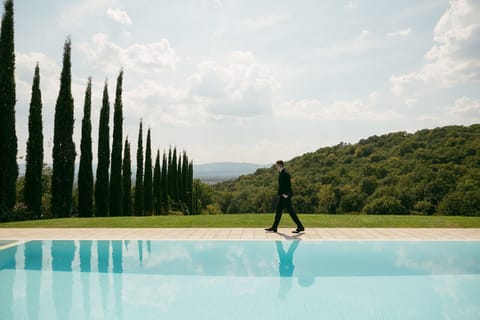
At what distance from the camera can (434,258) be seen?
7.25 metres

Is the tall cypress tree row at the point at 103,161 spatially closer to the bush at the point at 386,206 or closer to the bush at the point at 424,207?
the bush at the point at 386,206

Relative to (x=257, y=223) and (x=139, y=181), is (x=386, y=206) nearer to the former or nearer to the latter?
(x=139, y=181)

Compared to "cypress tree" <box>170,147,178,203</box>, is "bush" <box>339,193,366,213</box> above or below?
below

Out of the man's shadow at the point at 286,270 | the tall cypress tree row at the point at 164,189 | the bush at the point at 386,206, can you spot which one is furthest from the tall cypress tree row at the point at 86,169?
the bush at the point at 386,206

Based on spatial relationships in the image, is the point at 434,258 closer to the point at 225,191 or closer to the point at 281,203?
the point at 281,203

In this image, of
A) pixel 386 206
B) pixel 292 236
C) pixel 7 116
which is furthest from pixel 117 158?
pixel 386 206

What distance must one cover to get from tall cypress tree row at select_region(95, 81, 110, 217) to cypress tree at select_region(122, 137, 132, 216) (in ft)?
9.89

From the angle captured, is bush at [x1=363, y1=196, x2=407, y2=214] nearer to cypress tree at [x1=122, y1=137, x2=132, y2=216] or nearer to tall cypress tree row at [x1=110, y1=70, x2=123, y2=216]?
cypress tree at [x1=122, y1=137, x2=132, y2=216]

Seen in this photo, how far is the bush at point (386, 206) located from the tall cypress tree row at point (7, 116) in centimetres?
3005

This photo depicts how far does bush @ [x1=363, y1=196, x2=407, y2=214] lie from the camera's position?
35.4 metres

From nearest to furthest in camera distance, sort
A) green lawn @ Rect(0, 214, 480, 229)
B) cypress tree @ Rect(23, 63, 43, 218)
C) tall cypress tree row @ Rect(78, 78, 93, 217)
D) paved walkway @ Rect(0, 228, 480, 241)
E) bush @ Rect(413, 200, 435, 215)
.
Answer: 1. paved walkway @ Rect(0, 228, 480, 241)
2. green lawn @ Rect(0, 214, 480, 229)
3. cypress tree @ Rect(23, 63, 43, 218)
4. tall cypress tree row @ Rect(78, 78, 93, 217)
5. bush @ Rect(413, 200, 435, 215)

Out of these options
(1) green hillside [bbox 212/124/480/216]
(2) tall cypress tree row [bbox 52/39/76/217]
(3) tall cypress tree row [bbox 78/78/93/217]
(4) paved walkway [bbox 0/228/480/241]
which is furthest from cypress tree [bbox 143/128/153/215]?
(4) paved walkway [bbox 0/228/480/241]

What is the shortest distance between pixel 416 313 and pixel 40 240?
805cm

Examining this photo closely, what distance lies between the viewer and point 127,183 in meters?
27.3
